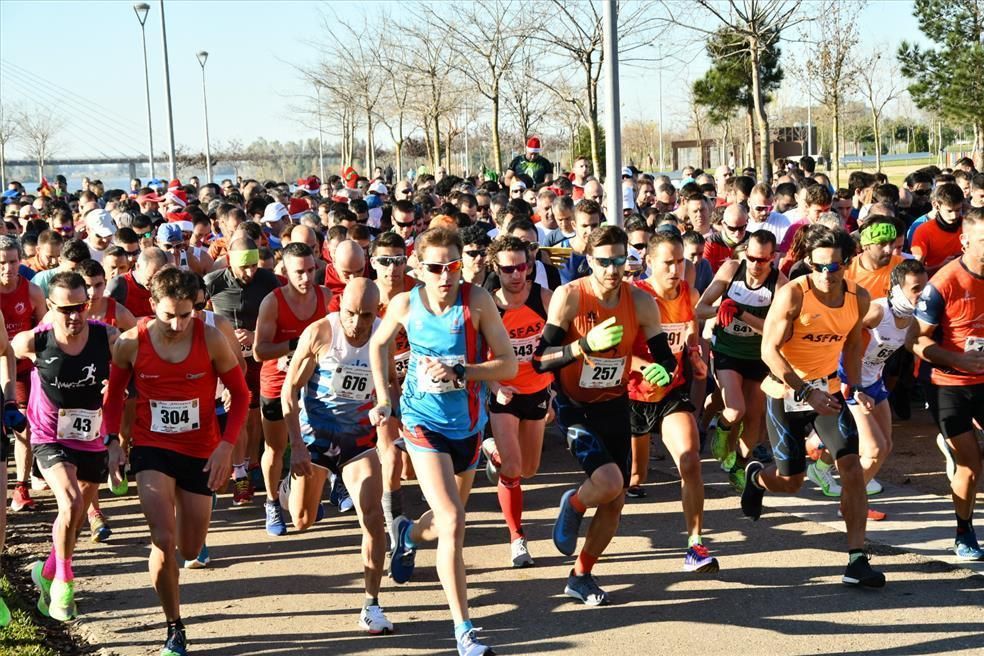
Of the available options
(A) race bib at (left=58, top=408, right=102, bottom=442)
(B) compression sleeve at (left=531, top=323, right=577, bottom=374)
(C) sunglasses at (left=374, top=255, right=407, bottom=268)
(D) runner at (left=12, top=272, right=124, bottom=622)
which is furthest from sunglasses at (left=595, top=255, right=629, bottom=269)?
(A) race bib at (left=58, top=408, right=102, bottom=442)

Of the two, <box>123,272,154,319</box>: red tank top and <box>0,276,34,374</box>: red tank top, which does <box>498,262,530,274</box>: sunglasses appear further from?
<box>0,276,34,374</box>: red tank top

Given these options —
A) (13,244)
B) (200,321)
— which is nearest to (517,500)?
(200,321)

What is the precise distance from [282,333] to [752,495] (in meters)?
3.22

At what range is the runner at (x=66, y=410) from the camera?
6.69 meters

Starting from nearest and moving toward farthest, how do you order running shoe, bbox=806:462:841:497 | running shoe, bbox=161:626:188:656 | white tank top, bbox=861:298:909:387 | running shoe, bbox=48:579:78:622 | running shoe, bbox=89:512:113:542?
running shoe, bbox=161:626:188:656, running shoe, bbox=48:579:78:622, white tank top, bbox=861:298:909:387, running shoe, bbox=89:512:113:542, running shoe, bbox=806:462:841:497

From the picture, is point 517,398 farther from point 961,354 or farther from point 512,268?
point 961,354

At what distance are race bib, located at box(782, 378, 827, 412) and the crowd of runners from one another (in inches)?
0.6

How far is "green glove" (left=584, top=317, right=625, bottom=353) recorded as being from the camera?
232 inches

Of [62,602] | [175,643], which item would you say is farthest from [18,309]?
[175,643]

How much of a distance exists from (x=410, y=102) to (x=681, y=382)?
2906cm

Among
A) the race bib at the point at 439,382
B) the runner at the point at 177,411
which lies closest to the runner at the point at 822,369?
the race bib at the point at 439,382

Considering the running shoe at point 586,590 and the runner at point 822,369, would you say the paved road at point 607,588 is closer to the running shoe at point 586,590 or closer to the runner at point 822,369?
the running shoe at point 586,590

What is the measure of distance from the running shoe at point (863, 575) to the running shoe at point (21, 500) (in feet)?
19.6

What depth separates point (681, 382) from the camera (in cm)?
720
